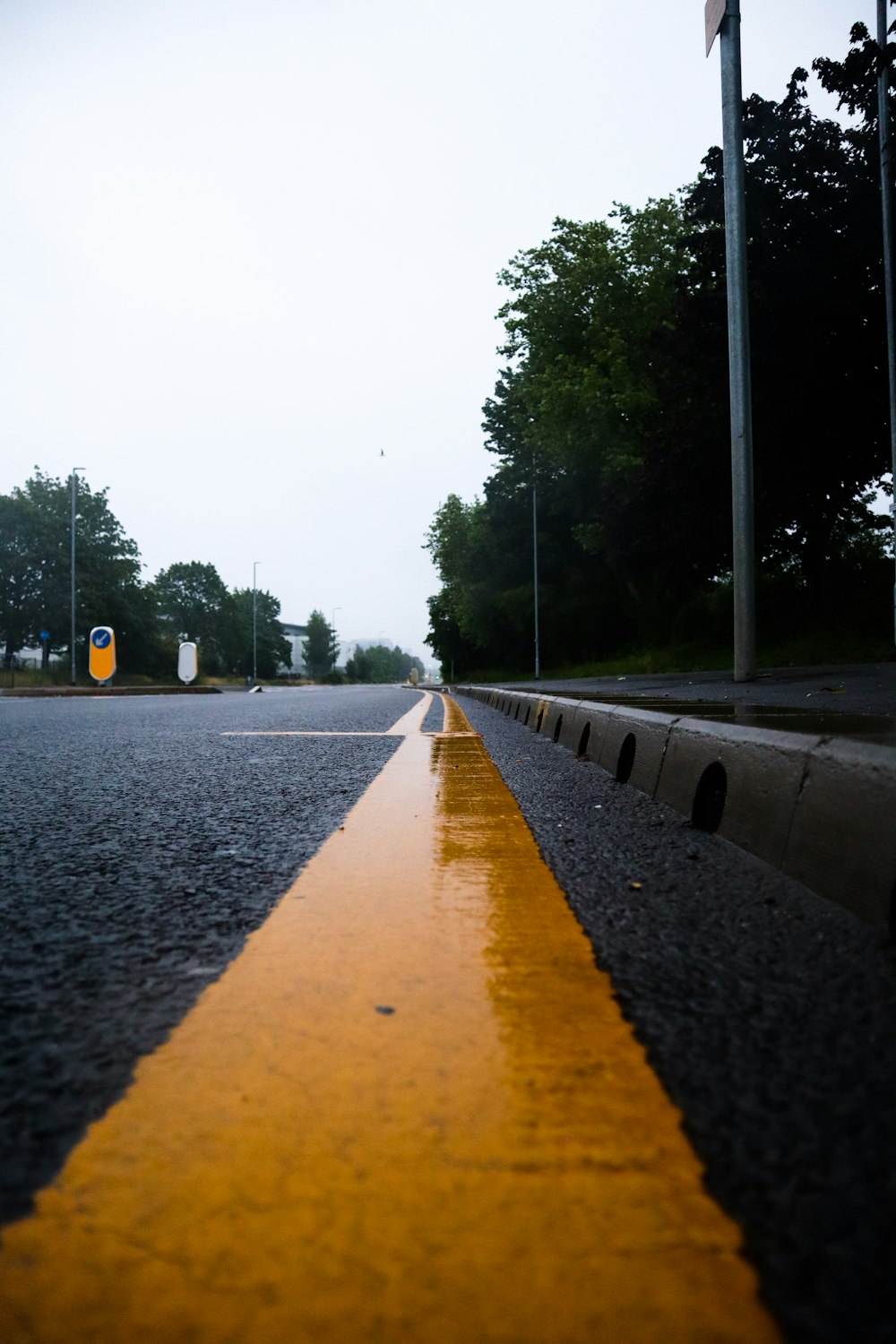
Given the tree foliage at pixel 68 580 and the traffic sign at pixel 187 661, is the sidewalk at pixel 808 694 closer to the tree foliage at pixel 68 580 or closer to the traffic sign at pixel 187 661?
the traffic sign at pixel 187 661

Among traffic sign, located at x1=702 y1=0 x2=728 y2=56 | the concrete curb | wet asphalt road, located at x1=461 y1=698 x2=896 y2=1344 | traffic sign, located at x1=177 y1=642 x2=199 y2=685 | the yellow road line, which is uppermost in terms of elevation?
traffic sign, located at x1=702 y1=0 x2=728 y2=56

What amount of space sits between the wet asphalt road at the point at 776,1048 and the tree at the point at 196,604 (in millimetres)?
108267

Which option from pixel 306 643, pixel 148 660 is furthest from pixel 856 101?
pixel 306 643

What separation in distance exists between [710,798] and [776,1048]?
1781 millimetres

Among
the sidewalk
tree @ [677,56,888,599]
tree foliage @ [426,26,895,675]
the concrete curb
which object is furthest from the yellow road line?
tree @ [677,56,888,599]

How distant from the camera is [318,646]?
457ft

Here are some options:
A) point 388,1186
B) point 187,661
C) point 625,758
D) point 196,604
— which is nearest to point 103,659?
point 187,661

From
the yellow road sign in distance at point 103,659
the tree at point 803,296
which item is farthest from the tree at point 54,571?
the tree at point 803,296

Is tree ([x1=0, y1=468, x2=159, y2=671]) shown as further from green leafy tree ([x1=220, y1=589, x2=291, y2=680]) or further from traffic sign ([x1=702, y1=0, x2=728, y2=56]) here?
traffic sign ([x1=702, y1=0, x2=728, y2=56])

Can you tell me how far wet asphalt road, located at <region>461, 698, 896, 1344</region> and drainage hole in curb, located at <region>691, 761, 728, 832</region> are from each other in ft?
1.42

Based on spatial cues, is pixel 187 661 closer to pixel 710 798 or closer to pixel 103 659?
pixel 103 659

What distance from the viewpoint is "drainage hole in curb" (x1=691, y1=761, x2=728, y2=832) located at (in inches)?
108

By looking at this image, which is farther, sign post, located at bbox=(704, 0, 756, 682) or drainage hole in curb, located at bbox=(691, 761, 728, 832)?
sign post, located at bbox=(704, 0, 756, 682)

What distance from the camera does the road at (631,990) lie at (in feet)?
2.35
